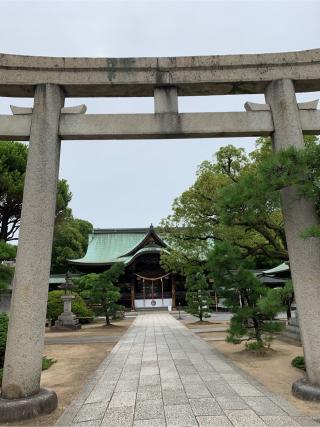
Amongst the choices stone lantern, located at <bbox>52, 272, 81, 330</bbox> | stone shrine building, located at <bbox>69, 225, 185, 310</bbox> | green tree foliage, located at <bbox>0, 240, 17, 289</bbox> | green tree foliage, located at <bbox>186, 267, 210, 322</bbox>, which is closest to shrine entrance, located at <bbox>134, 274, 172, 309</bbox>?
stone shrine building, located at <bbox>69, 225, 185, 310</bbox>

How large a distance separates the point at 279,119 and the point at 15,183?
2014cm

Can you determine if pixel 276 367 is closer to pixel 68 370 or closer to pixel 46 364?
pixel 68 370

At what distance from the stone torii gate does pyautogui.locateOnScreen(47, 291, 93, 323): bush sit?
16.6m

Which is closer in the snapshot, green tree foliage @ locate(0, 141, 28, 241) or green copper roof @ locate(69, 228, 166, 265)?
green tree foliage @ locate(0, 141, 28, 241)

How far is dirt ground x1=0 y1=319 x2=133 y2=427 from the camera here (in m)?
4.77

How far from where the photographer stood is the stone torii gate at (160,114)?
5461 mm

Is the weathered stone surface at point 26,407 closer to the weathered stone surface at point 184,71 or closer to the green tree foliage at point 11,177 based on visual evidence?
the weathered stone surface at point 184,71

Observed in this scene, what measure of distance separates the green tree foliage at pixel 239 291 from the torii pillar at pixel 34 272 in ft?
17.7

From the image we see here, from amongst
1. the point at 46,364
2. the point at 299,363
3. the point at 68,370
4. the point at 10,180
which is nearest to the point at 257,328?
the point at 299,363

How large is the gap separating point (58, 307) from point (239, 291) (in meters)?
14.1

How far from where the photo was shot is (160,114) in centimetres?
596

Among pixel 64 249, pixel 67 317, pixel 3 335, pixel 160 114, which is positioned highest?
pixel 64 249

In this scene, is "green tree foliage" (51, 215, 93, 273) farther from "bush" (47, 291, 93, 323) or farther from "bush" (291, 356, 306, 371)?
"bush" (291, 356, 306, 371)

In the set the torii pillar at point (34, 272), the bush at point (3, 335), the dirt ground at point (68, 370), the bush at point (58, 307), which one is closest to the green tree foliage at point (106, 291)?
the bush at point (58, 307)
